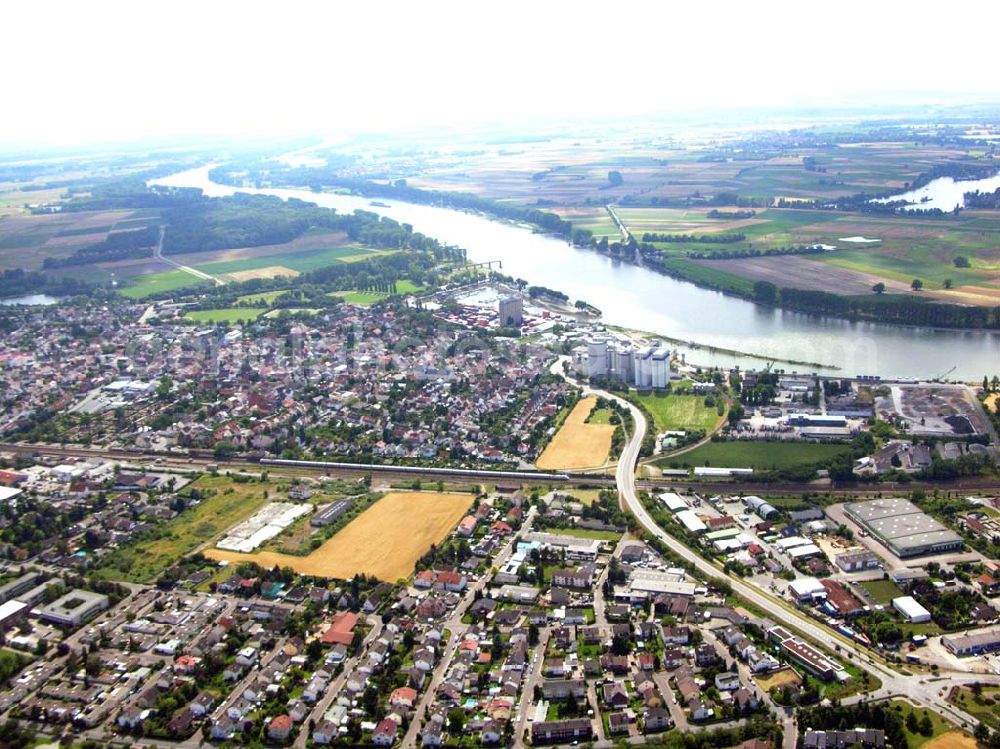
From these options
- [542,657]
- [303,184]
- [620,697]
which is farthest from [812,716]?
[303,184]

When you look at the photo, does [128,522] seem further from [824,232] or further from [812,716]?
[824,232]

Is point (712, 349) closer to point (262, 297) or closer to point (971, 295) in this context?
point (971, 295)

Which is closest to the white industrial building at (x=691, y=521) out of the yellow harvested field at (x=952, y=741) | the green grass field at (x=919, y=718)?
the green grass field at (x=919, y=718)

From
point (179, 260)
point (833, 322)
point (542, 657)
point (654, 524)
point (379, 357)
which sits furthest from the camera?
point (179, 260)

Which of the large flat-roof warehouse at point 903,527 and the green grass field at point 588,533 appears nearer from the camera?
the large flat-roof warehouse at point 903,527

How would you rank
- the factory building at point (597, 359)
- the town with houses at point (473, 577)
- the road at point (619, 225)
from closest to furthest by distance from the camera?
the town with houses at point (473, 577), the factory building at point (597, 359), the road at point (619, 225)

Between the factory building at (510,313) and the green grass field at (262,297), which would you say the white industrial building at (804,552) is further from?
the green grass field at (262,297)

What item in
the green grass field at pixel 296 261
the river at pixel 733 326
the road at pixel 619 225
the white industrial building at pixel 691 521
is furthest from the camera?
the road at pixel 619 225
